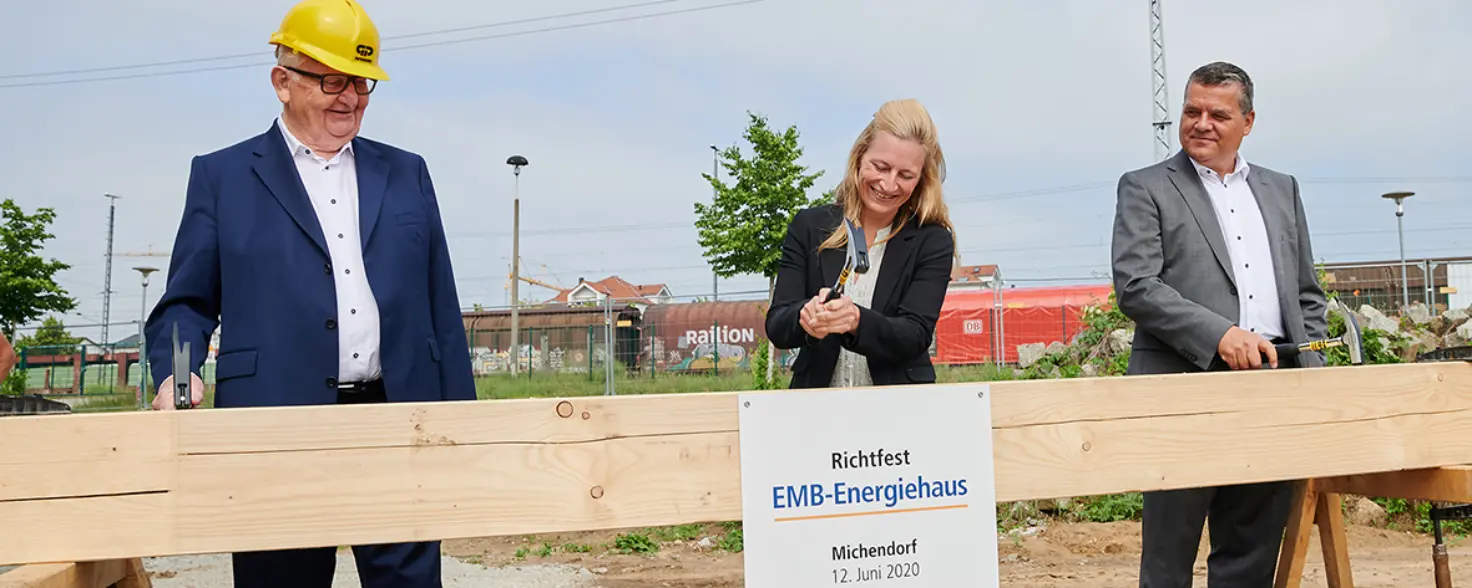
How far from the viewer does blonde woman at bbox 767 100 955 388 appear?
248 cm

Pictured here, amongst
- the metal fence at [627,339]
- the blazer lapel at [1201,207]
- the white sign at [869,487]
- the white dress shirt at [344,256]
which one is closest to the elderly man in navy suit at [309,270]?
the white dress shirt at [344,256]

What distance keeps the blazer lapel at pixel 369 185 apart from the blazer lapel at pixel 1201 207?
212 centimetres

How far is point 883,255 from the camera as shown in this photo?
8.53 feet

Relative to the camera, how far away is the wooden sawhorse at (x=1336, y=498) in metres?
2.48

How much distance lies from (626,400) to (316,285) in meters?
0.74

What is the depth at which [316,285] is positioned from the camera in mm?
2135

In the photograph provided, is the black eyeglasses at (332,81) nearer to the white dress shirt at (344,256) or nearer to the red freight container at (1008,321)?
the white dress shirt at (344,256)

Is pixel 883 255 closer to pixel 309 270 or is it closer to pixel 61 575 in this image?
pixel 309 270

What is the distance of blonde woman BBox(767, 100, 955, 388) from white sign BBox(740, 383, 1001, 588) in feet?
1.15

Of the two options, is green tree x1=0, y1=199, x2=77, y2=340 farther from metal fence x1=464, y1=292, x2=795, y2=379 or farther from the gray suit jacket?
the gray suit jacket

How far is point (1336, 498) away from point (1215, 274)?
925 mm

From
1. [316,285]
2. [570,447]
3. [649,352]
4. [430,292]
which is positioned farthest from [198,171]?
[649,352]

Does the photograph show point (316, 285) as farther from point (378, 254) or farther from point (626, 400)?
point (626, 400)

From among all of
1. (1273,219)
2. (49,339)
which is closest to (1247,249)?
(1273,219)
